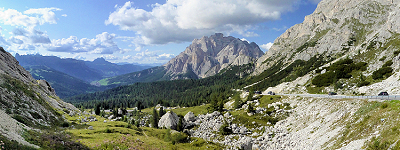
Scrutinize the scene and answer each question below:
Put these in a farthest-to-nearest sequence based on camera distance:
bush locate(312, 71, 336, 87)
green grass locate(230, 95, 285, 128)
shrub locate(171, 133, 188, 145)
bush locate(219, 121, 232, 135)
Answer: bush locate(312, 71, 336, 87) < bush locate(219, 121, 232, 135) < green grass locate(230, 95, 285, 128) < shrub locate(171, 133, 188, 145)

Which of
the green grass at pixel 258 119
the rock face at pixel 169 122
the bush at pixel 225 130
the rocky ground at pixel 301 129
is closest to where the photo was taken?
the rocky ground at pixel 301 129

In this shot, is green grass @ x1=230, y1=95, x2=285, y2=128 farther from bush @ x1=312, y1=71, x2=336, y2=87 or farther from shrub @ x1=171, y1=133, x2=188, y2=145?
bush @ x1=312, y1=71, x2=336, y2=87

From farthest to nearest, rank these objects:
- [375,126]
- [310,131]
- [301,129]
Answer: [301,129] → [310,131] → [375,126]

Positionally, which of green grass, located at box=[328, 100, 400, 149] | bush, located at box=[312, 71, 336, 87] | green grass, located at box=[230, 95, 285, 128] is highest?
bush, located at box=[312, 71, 336, 87]

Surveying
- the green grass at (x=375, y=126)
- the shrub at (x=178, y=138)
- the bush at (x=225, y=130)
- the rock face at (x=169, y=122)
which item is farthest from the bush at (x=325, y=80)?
the rock face at (x=169, y=122)

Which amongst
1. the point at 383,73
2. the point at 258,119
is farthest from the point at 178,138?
the point at 383,73

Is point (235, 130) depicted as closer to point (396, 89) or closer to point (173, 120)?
point (173, 120)

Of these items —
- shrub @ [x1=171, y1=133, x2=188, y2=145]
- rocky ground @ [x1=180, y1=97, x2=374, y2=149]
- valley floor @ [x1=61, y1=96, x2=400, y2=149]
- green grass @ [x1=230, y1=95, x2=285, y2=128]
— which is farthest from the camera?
green grass @ [x1=230, y1=95, x2=285, y2=128]

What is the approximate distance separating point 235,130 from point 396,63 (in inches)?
3323

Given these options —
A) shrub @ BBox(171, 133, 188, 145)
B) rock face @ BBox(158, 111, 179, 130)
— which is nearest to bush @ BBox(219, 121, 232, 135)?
shrub @ BBox(171, 133, 188, 145)

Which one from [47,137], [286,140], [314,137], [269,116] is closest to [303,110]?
[269,116]

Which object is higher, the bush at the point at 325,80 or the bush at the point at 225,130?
the bush at the point at 325,80

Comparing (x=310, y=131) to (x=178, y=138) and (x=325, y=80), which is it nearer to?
(x=178, y=138)

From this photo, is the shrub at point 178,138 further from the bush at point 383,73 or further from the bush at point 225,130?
the bush at point 383,73
